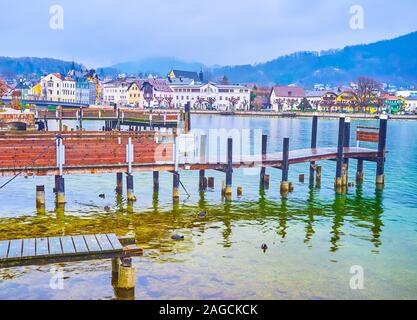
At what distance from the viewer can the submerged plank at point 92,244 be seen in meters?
14.0

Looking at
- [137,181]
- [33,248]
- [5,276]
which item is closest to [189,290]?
[33,248]

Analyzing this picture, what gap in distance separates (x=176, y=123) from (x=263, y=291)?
42146mm

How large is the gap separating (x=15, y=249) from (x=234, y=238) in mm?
9662

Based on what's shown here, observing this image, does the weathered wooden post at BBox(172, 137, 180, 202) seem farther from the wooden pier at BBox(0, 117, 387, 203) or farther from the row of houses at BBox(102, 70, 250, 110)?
the row of houses at BBox(102, 70, 250, 110)

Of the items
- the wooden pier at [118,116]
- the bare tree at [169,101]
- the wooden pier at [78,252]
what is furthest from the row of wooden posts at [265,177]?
the bare tree at [169,101]

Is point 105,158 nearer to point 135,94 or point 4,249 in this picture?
point 4,249

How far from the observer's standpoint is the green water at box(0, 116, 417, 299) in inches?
623

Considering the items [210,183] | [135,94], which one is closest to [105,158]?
[210,183]

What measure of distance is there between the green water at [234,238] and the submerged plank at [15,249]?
1.61 metres

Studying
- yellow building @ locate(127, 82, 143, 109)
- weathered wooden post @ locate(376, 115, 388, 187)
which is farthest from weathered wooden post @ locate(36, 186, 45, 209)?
yellow building @ locate(127, 82, 143, 109)

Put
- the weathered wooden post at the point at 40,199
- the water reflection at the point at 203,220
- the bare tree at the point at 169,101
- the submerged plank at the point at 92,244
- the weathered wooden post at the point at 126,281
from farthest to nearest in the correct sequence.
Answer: the bare tree at the point at 169,101 < the weathered wooden post at the point at 40,199 < the water reflection at the point at 203,220 < the weathered wooden post at the point at 126,281 < the submerged plank at the point at 92,244

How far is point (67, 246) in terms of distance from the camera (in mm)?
14219

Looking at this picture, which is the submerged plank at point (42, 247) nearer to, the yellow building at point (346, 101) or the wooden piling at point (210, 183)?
the wooden piling at point (210, 183)
